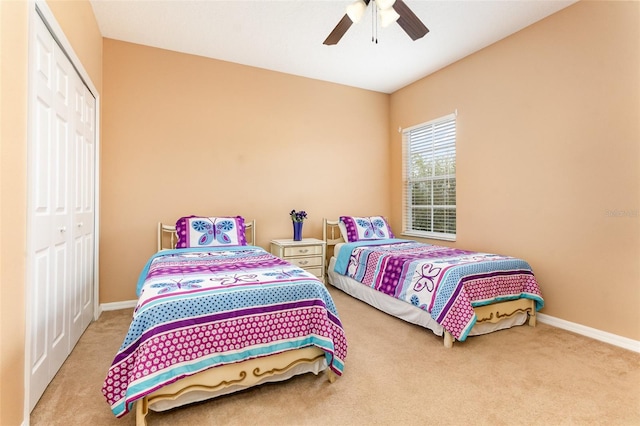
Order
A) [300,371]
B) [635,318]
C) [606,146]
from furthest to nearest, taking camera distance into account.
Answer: [606,146] → [635,318] → [300,371]

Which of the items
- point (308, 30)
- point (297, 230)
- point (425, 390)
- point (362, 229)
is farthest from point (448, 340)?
point (308, 30)

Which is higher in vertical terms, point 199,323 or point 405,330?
point 199,323

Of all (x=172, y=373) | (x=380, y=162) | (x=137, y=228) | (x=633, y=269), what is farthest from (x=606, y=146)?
(x=137, y=228)

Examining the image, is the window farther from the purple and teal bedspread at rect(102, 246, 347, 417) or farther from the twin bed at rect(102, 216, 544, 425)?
the purple and teal bedspread at rect(102, 246, 347, 417)

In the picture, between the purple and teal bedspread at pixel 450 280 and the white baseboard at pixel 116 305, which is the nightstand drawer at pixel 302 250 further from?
the white baseboard at pixel 116 305

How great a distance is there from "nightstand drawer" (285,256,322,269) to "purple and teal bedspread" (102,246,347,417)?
5.05 ft

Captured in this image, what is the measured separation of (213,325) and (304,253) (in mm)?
2228

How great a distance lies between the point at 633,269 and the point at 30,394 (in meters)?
3.94

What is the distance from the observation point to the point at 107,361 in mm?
2232

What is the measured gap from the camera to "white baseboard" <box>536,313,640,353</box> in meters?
2.41

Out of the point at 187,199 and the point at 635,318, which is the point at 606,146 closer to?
the point at 635,318

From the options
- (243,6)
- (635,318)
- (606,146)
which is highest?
(243,6)

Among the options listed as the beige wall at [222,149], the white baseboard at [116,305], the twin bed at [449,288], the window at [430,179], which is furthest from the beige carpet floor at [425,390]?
the window at [430,179]

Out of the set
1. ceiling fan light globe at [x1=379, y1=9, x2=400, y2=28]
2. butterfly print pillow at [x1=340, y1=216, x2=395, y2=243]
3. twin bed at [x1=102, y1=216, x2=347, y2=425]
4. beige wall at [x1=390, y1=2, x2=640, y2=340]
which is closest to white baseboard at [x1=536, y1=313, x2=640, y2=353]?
beige wall at [x1=390, y1=2, x2=640, y2=340]
